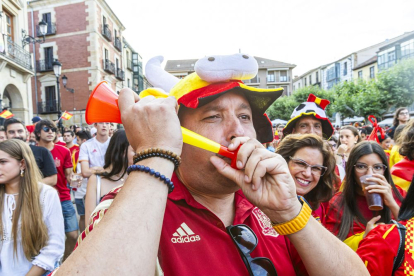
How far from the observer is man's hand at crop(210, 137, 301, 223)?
110 cm

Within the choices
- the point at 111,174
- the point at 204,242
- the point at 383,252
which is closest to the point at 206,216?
Answer: the point at 204,242

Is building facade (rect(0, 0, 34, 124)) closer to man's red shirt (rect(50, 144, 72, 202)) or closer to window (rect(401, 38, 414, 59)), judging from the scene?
man's red shirt (rect(50, 144, 72, 202))

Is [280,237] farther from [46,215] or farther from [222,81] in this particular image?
[46,215]

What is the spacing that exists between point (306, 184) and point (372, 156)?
72 centimetres

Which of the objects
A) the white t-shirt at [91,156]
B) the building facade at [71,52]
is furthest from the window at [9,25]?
the white t-shirt at [91,156]

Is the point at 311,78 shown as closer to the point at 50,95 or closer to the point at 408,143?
the point at 50,95

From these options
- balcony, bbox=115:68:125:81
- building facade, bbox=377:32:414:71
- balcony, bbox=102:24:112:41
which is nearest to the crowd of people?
balcony, bbox=102:24:112:41

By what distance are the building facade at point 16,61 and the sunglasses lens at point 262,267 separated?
52.8 feet

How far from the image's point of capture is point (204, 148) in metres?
1.16

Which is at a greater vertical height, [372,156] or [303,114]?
[303,114]

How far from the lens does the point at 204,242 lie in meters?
1.20

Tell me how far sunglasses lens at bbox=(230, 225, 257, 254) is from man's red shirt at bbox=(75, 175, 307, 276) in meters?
0.03

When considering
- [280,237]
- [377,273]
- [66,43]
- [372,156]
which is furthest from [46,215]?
[66,43]

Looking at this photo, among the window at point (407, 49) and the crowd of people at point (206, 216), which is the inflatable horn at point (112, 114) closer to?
the crowd of people at point (206, 216)
